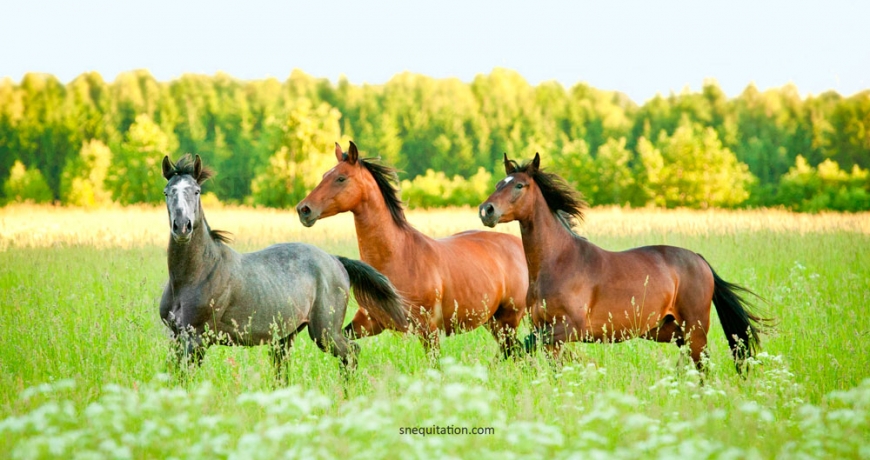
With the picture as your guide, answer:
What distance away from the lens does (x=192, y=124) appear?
61875 millimetres

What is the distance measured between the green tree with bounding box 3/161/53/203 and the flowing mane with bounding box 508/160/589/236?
2108 inches

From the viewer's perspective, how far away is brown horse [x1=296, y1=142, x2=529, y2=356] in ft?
23.2

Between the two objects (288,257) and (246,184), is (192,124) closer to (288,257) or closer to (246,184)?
(246,184)

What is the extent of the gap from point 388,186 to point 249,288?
6.50ft

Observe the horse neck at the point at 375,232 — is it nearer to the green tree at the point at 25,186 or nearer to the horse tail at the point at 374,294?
the horse tail at the point at 374,294

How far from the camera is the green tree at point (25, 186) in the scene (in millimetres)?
53062

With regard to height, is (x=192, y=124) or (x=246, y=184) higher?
(x=192, y=124)

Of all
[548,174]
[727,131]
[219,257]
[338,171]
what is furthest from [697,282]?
[727,131]

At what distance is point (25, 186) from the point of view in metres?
53.5

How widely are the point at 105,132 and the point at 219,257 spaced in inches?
2322

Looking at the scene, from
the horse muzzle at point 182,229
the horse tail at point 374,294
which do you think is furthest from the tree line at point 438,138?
the horse muzzle at point 182,229

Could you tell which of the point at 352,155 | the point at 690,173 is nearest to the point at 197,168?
the point at 352,155

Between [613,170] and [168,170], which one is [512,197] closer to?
[168,170]

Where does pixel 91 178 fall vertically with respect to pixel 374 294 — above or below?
below
